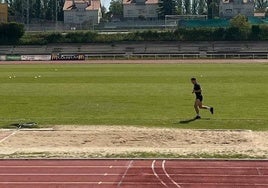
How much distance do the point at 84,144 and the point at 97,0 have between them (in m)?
121

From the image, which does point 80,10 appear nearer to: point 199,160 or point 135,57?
point 135,57

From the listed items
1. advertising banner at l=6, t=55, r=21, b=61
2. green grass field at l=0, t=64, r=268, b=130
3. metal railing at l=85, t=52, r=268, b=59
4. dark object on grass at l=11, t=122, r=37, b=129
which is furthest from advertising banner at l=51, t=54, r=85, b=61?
dark object on grass at l=11, t=122, r=37, b=129

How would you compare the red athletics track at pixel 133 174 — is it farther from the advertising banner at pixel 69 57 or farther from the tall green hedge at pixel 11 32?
the tall green hedge at pixel 11 32

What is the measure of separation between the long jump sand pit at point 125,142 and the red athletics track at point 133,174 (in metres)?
0.90

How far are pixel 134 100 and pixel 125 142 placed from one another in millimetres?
11557

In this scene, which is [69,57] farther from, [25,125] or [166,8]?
[166,8]

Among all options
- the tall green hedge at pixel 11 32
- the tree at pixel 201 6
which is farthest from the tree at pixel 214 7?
the tall green hedge at pixel 11 32

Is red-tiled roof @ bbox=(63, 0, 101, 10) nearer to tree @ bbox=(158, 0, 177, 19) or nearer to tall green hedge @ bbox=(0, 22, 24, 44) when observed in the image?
tree @ bbox=(158, 0, 177, 19)

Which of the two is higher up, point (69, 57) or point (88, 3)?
point (88, 3)

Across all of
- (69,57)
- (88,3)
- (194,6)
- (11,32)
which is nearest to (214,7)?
(194,6)

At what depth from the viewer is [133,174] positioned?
13648mm

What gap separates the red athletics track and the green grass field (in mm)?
6366

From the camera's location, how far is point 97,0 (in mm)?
135750

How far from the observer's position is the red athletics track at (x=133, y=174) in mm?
12812
